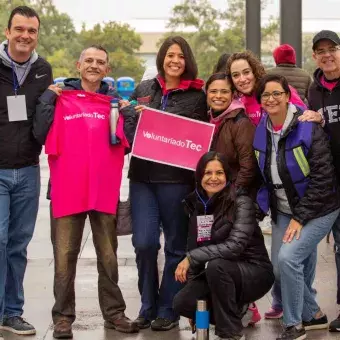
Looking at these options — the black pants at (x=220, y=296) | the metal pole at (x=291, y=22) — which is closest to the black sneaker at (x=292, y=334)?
the black pants at (x=220, y=296)

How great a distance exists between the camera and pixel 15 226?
20.1 feet

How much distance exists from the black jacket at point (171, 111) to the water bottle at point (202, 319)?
3.27 feet

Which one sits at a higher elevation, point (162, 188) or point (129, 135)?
point (129, 135)

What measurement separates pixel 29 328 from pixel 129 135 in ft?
5.15

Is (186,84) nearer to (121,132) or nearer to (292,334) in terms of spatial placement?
(121,132)

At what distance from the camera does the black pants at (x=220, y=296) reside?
18.1ft

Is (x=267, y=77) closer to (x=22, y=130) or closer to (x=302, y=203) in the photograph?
(x=302, y=203)

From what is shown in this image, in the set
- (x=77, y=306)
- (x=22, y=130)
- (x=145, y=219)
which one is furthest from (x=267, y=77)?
(x=77, y=306)

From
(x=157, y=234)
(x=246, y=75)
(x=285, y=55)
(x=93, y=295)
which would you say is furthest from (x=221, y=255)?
(x=285, y=55)

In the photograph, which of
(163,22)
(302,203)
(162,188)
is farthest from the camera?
(163,22)

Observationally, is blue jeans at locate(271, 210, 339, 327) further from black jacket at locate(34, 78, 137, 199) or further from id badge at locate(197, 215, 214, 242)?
black jacket at locate(34, 78, 137, 199)

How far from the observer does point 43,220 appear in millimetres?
11016

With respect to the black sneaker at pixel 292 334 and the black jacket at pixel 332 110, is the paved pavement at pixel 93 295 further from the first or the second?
the black jacket at pixel 332 110

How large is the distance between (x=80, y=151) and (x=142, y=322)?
1358 mm
